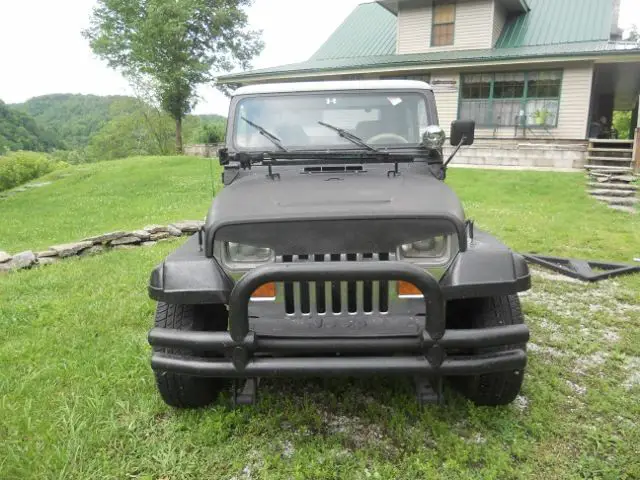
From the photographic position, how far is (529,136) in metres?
16.1

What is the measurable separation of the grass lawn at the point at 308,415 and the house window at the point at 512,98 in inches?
500

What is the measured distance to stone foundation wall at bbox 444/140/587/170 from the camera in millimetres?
14195

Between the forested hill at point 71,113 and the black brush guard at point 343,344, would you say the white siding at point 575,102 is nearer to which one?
the black brush guard at point 343,344

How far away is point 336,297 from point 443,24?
17558 millimetres

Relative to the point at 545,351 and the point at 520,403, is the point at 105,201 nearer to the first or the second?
the point at 545,351

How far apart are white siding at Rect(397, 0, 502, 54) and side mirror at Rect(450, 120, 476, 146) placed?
1519cm

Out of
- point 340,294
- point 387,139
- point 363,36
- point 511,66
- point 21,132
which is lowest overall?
point 340,294

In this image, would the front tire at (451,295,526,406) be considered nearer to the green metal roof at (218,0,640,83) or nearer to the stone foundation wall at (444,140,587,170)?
the stone foundation wall at (444,140,587,170)

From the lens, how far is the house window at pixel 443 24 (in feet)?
56.0

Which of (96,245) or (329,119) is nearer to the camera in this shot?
(329,119)

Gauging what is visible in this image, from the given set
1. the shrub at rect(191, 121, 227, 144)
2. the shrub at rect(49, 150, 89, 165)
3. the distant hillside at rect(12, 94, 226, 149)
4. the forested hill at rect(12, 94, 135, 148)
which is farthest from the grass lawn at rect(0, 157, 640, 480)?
the forested hill at rect(12, 94, 135, 148)

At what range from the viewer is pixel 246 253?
2.39 metres

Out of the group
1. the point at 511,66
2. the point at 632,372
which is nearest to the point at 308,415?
the point at 632,372

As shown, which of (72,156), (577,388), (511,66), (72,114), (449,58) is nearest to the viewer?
(577,388)
